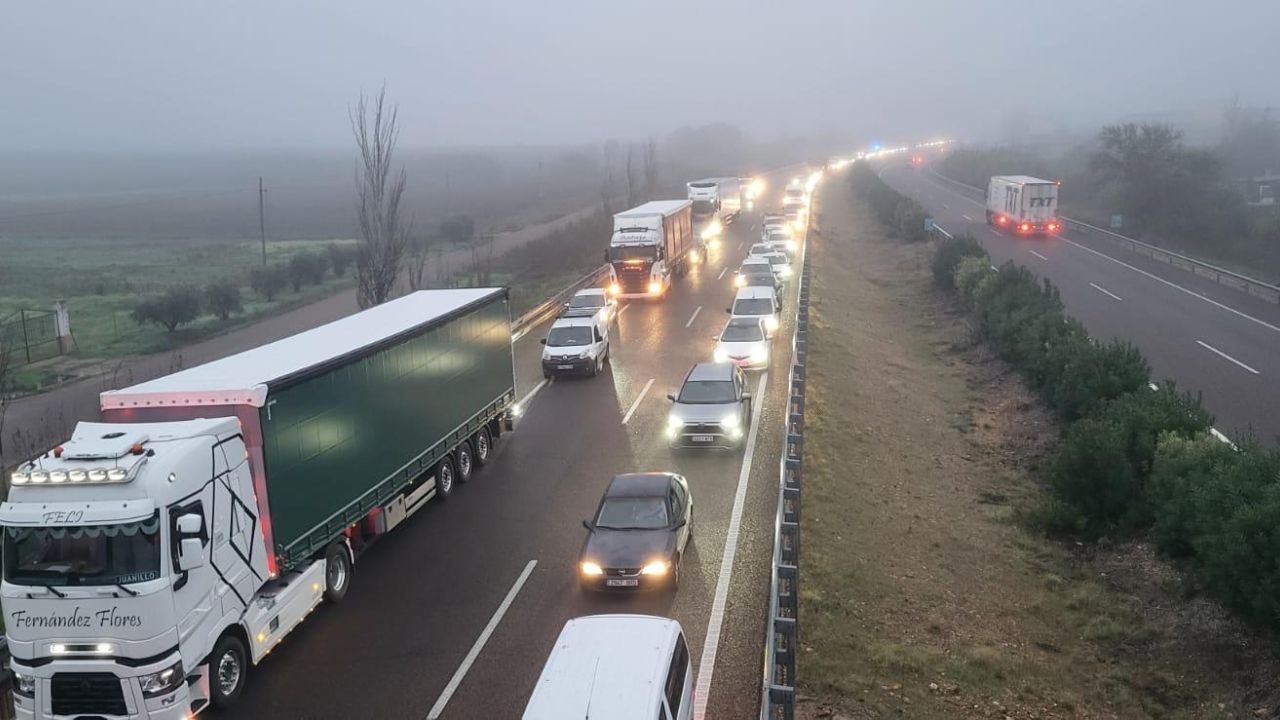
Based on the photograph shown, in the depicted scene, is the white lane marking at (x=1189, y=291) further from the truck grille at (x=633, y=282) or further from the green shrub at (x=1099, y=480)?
the truck grille at (x=633, y=282)

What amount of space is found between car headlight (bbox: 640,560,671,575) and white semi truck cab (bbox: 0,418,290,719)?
18.3ft

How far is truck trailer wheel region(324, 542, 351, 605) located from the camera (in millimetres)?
13289

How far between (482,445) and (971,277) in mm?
26352

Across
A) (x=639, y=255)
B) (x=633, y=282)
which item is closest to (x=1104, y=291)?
(x=639, y=255)

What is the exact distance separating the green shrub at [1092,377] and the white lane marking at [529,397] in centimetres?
1338

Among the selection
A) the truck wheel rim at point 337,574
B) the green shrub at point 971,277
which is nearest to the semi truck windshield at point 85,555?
the truck wheel rim at point 337,574

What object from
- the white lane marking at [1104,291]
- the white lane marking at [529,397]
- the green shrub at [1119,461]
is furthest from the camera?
the white lane marking at [1104,291]

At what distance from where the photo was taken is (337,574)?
44.7 feet

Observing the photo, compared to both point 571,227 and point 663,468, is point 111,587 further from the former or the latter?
point 571,227

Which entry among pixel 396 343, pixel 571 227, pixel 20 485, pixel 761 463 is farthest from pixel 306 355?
pixel 571 227

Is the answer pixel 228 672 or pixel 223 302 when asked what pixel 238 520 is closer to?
pixel 228 672

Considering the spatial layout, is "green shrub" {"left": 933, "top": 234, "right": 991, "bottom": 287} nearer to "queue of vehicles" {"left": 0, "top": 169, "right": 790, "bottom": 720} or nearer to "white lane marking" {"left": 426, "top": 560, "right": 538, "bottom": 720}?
"queue of vehicles" {"left": 0, "top": 169, "right": 790, "bottom": 720}

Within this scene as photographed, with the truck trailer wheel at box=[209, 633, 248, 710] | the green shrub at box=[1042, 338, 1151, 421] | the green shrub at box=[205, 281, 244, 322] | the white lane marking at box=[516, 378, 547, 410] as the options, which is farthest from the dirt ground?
the green shrub at box=[205, 281, 244, 322]

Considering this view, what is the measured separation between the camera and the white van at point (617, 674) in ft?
26.7
